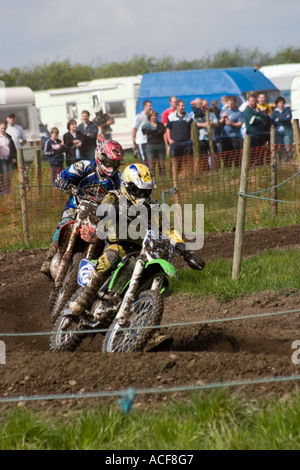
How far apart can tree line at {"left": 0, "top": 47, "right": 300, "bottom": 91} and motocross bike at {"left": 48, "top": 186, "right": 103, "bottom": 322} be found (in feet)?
133

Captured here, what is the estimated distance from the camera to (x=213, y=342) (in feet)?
24.8

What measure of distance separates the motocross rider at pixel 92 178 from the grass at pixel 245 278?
5.86ft

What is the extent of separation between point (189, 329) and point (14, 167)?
39.0 feet

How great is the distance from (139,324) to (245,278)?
3416 millimetres

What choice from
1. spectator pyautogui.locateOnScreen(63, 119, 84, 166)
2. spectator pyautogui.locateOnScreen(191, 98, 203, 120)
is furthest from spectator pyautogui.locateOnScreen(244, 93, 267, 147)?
spectator pyautogui.locateOnScreen(63, 119, 84, 166)

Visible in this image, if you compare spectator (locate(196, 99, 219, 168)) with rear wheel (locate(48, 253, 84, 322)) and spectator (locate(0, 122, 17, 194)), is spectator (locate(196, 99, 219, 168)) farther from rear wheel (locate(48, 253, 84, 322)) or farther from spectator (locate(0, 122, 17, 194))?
rear wheel (locate(48, 253, 84, 322))

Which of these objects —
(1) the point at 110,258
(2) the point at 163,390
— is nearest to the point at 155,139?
(1) the point at 110,258

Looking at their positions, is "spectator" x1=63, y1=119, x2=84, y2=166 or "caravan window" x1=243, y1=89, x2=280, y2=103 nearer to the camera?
"spectator" x1=63, y1=119, x2=84, y2=166

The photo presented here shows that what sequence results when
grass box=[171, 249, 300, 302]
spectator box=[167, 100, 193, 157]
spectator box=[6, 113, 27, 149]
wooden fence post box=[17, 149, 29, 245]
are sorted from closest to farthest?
grass box=[171, 249, 300, 302], wooden fence post box=[17, 149, 29, 245], spectator box=[167, 100, 193, 157], spectator box=[6, 113, 27, 149]

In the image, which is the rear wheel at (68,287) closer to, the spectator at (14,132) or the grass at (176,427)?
the grass at (176,427)

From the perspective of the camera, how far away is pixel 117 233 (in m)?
7.16

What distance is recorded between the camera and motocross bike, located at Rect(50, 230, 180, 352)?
21.7 feet

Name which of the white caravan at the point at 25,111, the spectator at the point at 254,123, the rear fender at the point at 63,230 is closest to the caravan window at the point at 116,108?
the white caravan at the point at 25,111

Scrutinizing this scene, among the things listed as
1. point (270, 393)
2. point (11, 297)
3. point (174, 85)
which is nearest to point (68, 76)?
point (174, 85)
